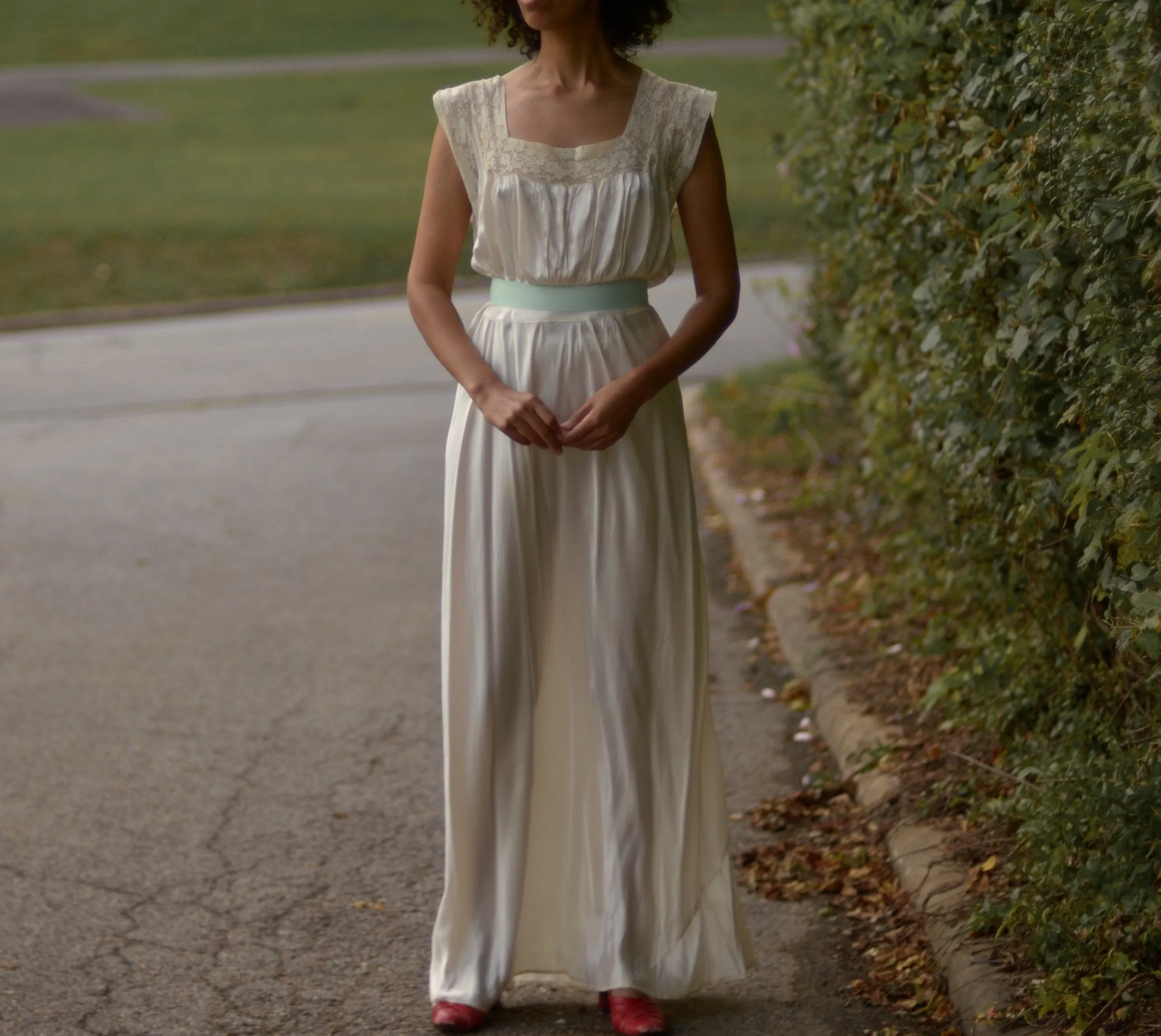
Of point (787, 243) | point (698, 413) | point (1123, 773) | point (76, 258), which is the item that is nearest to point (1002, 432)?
point (1123, 773)

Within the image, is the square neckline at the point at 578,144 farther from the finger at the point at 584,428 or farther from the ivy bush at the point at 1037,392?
the ivy bush at the point at 1037,392

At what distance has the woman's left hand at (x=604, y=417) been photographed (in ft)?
10.4

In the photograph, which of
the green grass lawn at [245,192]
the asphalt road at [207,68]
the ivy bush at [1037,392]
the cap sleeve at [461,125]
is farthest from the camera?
the asphalt road at [207,68]

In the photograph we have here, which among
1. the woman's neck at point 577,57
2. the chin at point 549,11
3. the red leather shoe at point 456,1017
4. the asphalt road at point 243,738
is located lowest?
the asphalt road at point 243,738

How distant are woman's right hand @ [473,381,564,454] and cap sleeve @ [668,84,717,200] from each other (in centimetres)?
50

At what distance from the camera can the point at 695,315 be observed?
3.29m

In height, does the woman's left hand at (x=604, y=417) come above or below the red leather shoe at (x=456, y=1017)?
above

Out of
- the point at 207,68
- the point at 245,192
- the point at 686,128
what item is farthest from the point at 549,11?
the point at 207,68

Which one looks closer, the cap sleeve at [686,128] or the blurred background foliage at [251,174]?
the cap sleeve at [686,128]

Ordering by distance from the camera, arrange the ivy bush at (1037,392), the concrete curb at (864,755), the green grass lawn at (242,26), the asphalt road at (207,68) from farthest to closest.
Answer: the green grass lawn at (242,26) → the asphalt road at (207,68) → the concrete curb at (864,755) → the ivy bush at (1037,392)

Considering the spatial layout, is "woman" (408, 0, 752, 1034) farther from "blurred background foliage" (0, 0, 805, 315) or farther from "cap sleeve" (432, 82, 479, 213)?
"blurred background foliage" (0, 0, 805, 315)

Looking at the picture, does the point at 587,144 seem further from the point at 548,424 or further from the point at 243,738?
the point at 243,738

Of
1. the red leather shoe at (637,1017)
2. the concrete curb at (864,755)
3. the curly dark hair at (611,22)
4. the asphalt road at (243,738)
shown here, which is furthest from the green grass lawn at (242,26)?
the red leather shoe at (637,1017)

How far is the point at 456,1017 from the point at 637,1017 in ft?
1.17
